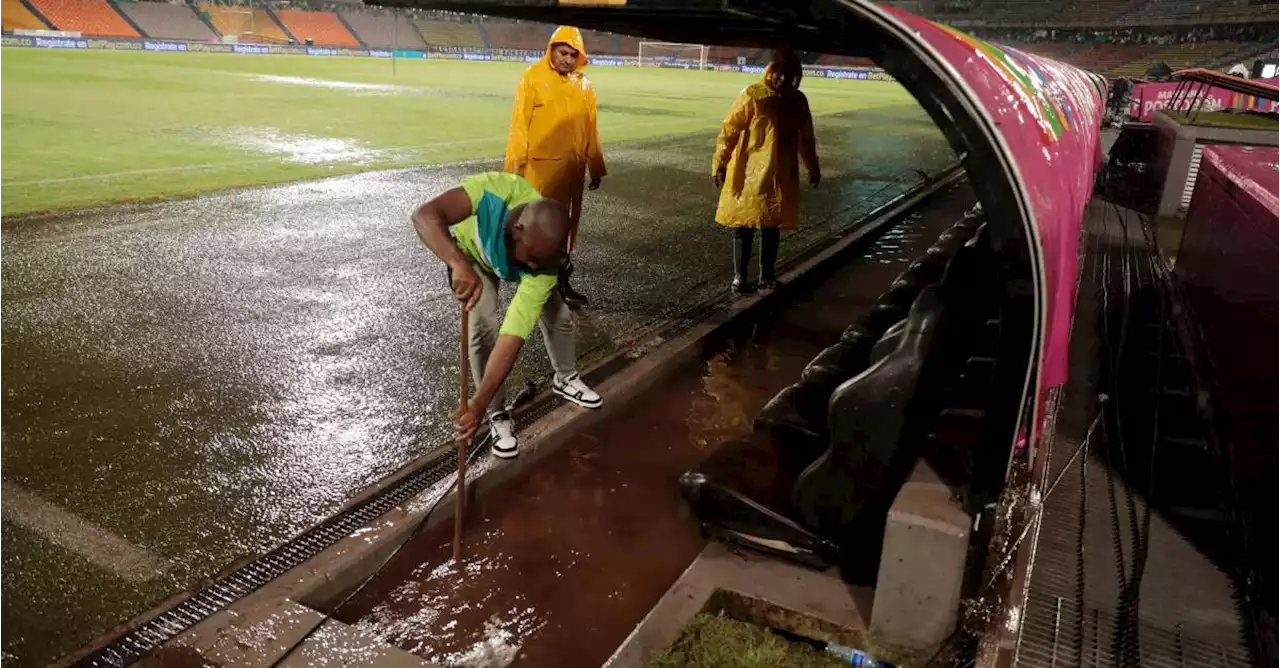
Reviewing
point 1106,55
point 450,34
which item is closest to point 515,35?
point 450,34

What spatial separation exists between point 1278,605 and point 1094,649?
2.22 ft

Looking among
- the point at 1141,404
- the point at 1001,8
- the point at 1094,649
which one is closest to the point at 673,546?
the point at 1094,649

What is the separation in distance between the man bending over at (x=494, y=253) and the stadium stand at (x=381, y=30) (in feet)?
192

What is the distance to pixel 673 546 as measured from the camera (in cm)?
320

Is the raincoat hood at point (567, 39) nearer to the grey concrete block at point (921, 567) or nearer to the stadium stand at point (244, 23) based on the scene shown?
the grey concrete block at point (921, 567)

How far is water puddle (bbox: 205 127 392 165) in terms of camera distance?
11.8 m

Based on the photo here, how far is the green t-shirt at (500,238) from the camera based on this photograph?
290 centimetres

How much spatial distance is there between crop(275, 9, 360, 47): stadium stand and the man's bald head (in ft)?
192

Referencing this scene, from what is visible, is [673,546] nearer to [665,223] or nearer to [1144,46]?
[665,223]

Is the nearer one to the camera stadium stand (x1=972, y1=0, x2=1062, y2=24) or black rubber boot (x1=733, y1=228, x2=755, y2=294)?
black rubber boot (x1=733, y1=228, x2=755, y2=294)

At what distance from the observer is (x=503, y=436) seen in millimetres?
3604

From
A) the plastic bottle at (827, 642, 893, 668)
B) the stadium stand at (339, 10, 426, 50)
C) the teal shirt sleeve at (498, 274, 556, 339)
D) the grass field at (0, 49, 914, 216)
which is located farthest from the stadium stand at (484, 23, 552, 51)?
the plastic bottle at (827, 642, 893, 668)

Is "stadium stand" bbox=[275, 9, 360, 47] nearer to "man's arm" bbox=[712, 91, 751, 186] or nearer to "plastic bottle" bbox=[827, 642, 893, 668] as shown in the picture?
"man's arm" bbox=[712, 91, 751, 186]

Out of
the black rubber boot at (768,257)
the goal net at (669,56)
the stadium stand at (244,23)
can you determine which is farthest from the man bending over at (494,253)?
the stadium stand at (244,23)
